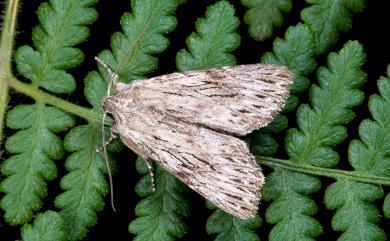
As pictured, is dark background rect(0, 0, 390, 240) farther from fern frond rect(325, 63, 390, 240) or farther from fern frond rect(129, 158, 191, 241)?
fern frond rect(325, 63, 390, 240)

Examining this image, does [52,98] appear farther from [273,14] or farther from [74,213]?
[273,14]

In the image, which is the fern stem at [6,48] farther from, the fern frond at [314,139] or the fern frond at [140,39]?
the fern frond at [314,139]

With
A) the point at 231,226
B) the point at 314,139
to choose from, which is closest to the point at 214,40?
the point at 314,139

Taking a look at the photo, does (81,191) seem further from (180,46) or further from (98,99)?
(180,46)

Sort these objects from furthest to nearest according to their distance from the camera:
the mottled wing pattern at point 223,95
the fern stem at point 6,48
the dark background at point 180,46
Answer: the dark background at point 180,46
the fern stem at point 6,48
the mottled wing pattern at point 223,95

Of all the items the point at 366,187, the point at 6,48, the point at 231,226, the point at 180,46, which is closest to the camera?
the point at 366,187

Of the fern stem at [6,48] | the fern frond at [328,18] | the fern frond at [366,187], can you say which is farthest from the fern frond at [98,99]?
the fern frond at [366,187]

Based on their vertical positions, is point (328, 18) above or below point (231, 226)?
above

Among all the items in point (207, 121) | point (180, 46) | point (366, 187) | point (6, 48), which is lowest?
point (366, 187)
